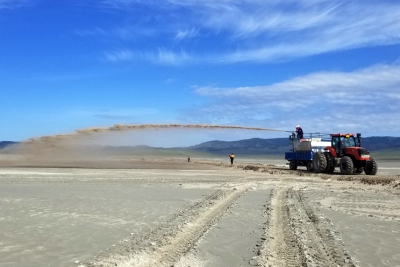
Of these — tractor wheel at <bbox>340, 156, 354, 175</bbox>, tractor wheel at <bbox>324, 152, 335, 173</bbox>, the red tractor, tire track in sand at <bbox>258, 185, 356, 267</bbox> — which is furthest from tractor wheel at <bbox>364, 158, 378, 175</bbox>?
tire track in sand at <bbox>258, 185, 356, 267</bbox>

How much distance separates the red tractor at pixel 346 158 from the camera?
27.3 m

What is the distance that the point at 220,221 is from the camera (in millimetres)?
10273

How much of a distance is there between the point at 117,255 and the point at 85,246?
101cm

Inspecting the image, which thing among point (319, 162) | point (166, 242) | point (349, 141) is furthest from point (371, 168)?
point (166, 242)

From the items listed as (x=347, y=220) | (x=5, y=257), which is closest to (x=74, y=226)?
(x=5, y=257)

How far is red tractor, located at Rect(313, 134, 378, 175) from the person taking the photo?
27.3 m

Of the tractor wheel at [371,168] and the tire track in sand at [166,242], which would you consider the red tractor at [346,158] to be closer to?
the tractor wheel at [371,168]

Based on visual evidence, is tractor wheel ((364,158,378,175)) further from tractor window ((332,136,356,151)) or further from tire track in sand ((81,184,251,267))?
tire track in sand ((81,184,251,267))

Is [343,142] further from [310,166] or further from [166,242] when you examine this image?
[166,242]

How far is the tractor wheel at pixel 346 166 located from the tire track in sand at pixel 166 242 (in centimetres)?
1702

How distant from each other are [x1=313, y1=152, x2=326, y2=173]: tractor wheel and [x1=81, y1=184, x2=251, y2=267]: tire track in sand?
18775 millimetres

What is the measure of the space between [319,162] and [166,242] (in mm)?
23575

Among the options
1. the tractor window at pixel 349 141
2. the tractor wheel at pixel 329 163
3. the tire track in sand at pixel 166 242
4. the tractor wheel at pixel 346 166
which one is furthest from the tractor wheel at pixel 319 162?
the tire track in sand at pixel 166 242

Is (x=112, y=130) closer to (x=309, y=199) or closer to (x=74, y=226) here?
(x=309, y=199)
